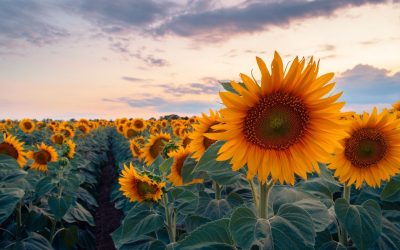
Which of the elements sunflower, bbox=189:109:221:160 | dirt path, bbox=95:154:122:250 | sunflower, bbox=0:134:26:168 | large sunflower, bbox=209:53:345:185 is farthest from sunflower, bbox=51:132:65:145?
large sunflower, bbox=209:53:345:185

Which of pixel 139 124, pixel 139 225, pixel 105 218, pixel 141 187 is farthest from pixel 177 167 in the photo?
pixel 139 124

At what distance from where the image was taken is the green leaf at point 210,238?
2391 millimetres

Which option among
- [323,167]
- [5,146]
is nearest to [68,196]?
[5,146]

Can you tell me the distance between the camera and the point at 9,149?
7.00m

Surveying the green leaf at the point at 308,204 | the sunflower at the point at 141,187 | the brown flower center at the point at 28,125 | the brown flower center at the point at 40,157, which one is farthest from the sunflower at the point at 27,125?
the green leaf at the point at 308,204

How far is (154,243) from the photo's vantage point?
3.48 metres

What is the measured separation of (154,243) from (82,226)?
5440mm

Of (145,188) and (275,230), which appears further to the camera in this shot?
(145,188)

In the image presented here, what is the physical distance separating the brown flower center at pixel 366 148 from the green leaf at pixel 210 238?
147cm

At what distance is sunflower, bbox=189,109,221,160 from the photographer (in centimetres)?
341

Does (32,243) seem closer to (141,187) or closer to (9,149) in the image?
(9,149)

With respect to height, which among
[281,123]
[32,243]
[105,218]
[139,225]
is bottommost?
[105,218]

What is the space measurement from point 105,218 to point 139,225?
263 inches

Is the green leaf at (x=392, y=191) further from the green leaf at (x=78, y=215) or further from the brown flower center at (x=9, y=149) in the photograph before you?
the brown flower center at (x=9, y=149)
